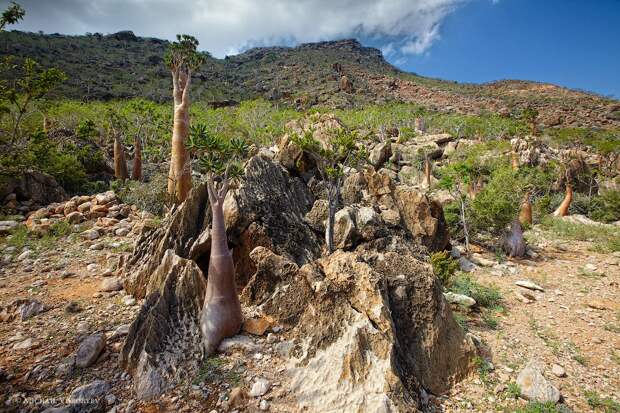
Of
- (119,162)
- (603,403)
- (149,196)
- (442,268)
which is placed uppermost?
(119,162)

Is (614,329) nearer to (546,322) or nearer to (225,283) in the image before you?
(546,322)

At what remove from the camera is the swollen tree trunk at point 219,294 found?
4539mm

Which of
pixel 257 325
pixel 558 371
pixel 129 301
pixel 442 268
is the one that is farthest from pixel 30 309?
pixel 558 371

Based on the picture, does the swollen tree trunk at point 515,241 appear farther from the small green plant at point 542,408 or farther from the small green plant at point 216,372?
the small green plant at point 216,372

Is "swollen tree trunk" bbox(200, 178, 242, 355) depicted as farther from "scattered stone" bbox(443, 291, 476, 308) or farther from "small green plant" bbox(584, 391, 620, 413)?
"small green plant" bbox(584, 391, 620, 413)

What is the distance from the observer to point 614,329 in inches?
251

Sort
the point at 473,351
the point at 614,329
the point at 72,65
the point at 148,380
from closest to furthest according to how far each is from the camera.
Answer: the point at 148,380 → the point at 473,351 → the point at 614,329 → the point at 72,65

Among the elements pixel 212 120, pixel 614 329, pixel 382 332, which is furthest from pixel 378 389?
pixel 212 120

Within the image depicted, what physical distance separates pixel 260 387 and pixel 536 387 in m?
3.88

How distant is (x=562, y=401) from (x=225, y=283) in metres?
5.14

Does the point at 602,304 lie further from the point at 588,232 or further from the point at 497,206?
the point at 588,232

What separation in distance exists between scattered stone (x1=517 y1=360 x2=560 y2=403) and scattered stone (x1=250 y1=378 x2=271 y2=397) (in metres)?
3.62

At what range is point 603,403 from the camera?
4332mm

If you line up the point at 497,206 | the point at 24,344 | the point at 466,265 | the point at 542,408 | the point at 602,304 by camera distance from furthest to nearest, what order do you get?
1. the point at 497,206
2. the point at 466,265
3. the point at 602,304
4. the point at 24,344
5. the point at 542,408
